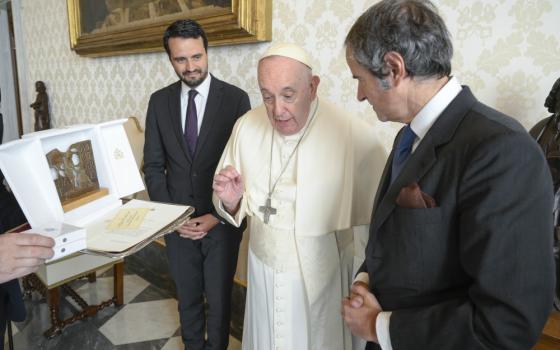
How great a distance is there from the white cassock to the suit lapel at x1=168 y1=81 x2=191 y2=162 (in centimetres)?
69

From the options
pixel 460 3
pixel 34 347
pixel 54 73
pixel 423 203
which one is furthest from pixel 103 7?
pixel 423 203

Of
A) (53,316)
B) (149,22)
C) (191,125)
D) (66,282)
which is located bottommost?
(53,316)

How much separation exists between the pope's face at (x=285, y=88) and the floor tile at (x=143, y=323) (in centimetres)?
220

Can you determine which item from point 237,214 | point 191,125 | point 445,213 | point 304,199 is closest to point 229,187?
point 237,214

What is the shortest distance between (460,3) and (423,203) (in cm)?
131

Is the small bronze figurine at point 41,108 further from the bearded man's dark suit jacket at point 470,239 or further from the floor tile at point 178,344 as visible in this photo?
the bearded man's dark suit jacket at point 470,239

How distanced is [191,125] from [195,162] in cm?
23

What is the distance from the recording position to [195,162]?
2268mm

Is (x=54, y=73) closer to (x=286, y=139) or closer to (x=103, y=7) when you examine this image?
(x=103, y=7)

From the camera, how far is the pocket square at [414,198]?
92 cm

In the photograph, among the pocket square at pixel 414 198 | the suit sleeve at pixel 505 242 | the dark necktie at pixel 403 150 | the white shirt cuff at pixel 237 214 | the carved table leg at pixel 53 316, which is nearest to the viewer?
the suit sleeve at pixel 505 242

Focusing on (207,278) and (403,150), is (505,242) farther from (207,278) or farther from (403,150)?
(207,278)

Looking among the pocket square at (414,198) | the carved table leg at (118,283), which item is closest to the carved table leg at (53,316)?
the carved table leg at (118,283)

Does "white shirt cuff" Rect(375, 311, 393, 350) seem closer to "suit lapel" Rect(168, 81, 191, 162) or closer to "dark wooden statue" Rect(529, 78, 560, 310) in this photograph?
"dark wooden statue" Rect(529, 78, 560, 310)
